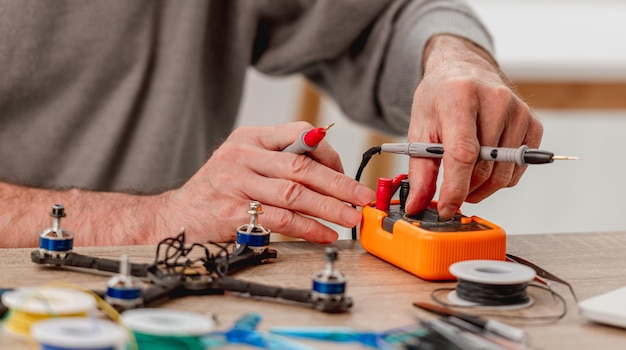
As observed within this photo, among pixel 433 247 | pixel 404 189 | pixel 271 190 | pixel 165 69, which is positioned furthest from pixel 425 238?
pixel 165 69

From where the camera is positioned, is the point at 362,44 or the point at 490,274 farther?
the point at 362,44

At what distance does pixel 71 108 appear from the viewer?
1.61 metres

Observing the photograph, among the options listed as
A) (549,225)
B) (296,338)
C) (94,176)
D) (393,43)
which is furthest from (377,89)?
(549,225)

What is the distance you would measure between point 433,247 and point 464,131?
17 cm

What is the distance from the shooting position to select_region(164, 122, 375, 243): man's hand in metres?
1.01

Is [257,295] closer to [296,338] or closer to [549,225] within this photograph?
[296,338]

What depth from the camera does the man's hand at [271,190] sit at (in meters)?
1.01

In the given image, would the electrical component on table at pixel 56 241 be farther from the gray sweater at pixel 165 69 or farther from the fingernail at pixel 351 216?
the gray sweater at pixel 165 69

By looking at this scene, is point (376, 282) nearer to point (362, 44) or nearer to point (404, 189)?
point (404, 189)

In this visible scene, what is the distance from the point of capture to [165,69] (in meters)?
1.71

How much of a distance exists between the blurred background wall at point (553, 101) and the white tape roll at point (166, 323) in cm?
177

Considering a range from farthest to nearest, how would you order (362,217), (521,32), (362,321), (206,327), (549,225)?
(549,225) < (521,32) < (362,217) < (362,321) < (206,327)

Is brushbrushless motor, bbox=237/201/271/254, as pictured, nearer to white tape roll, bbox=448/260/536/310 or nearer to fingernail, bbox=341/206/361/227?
fingernail, bbox=341/206/361/227

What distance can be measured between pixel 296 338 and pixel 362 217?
0.33 meters
